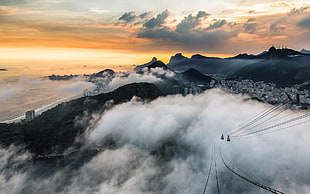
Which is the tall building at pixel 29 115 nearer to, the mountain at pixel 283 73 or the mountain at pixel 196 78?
the mountain at pixel 196 78

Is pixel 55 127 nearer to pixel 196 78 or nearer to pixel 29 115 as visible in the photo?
pixel 29 115

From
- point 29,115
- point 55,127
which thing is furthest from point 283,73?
point 29,115

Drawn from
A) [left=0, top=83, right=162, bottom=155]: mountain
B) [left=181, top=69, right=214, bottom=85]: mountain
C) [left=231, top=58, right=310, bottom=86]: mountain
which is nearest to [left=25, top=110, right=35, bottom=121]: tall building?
[left=0, top=83, right=162, bottom=155]: mountain

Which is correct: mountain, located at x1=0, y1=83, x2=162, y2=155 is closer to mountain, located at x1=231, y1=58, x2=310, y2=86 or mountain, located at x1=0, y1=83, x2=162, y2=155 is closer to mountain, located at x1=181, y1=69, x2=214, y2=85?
mountain, located at x1=181, y1=69, x2=214, y2=85

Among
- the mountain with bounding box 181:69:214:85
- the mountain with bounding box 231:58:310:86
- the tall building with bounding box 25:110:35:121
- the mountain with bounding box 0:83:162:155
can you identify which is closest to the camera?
the mountain with bounding box 0:83:162:155

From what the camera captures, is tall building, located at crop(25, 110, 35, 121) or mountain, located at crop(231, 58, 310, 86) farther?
mountain, located at crop(231, 58, 310, 86)

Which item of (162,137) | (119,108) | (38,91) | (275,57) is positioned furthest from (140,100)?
(275,57)

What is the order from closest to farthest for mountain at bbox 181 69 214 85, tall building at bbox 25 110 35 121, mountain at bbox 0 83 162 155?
mountain at bbox 0 83 162 155 → tall building at bbox 25 110 35 121 → mountain at bbox 181 69 214 85

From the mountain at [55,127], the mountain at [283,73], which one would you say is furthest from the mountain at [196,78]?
the mountain at [55,127]

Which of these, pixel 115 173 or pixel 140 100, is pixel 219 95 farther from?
pixel 115 173
